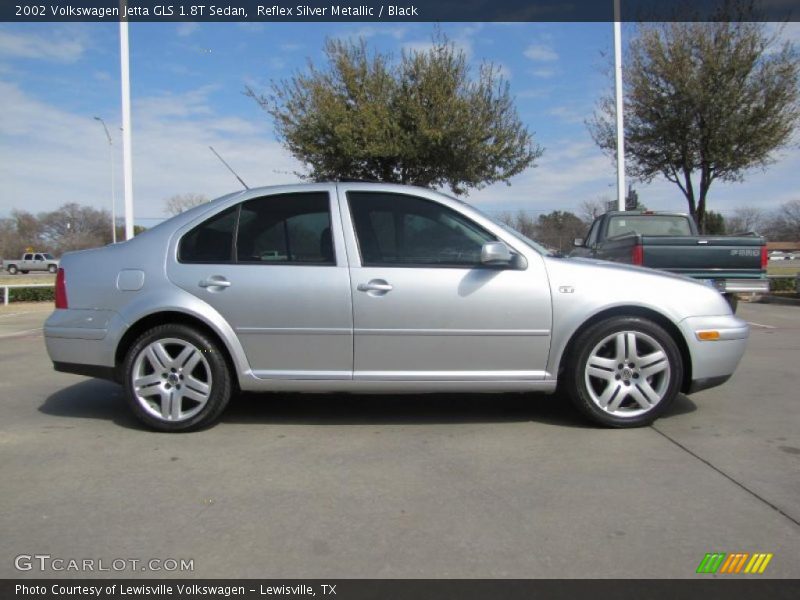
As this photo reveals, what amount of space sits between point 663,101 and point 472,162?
512 cm

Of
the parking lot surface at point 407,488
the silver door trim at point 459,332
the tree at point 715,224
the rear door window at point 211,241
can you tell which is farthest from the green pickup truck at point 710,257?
the tree at point 715,224

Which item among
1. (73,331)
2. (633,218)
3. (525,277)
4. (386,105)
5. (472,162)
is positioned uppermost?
(386,105)

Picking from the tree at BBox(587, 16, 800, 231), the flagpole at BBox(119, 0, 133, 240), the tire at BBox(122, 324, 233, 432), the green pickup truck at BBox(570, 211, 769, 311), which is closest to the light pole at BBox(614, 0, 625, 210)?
the tree at BBox(587, 16, 800, 231)

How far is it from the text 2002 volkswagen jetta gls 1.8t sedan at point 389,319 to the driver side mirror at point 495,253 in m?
0.02

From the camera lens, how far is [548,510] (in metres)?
3.07

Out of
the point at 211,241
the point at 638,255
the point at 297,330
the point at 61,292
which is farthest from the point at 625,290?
the point at 61,292

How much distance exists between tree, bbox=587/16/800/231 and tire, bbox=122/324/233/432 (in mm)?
15034

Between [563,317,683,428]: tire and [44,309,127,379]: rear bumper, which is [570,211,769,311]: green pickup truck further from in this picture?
[44,309,127,379]: rear bumper

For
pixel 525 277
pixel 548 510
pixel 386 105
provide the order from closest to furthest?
→ pixel 548 510 → pixel 525 277 → pixel 386 105

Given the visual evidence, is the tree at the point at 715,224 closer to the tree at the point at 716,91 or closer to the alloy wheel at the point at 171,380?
the tree at the point at 716,91

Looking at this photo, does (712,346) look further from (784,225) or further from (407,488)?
(784,225)
